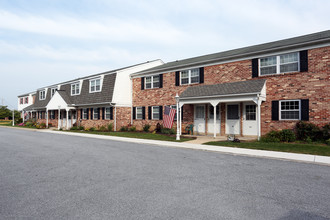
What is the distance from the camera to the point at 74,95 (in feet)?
89.6

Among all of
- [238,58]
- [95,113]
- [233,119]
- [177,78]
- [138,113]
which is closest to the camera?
[238,58]

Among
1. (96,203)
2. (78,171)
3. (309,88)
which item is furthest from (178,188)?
(309,88)

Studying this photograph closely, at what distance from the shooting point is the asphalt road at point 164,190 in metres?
3.72

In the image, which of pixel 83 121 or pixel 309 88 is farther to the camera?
pixel 83 121

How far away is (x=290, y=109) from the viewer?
13320 millimetres

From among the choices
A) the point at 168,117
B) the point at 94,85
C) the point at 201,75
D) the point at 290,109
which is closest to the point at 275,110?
the point at 290,109

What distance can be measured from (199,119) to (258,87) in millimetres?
5629

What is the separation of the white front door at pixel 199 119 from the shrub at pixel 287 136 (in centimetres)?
597

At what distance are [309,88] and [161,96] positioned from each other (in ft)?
37.8

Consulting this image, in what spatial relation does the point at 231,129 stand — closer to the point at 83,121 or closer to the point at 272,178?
the point at 272,178

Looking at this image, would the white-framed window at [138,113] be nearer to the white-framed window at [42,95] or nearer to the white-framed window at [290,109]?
the white-framed window at [290,109]

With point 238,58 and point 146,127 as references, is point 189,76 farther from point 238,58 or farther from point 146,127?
point 146,127

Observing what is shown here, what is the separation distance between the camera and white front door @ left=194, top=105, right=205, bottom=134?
17.4 m

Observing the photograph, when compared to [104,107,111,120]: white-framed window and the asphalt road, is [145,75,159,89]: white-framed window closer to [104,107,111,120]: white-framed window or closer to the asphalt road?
[104,107,111,120]: white-framed window
